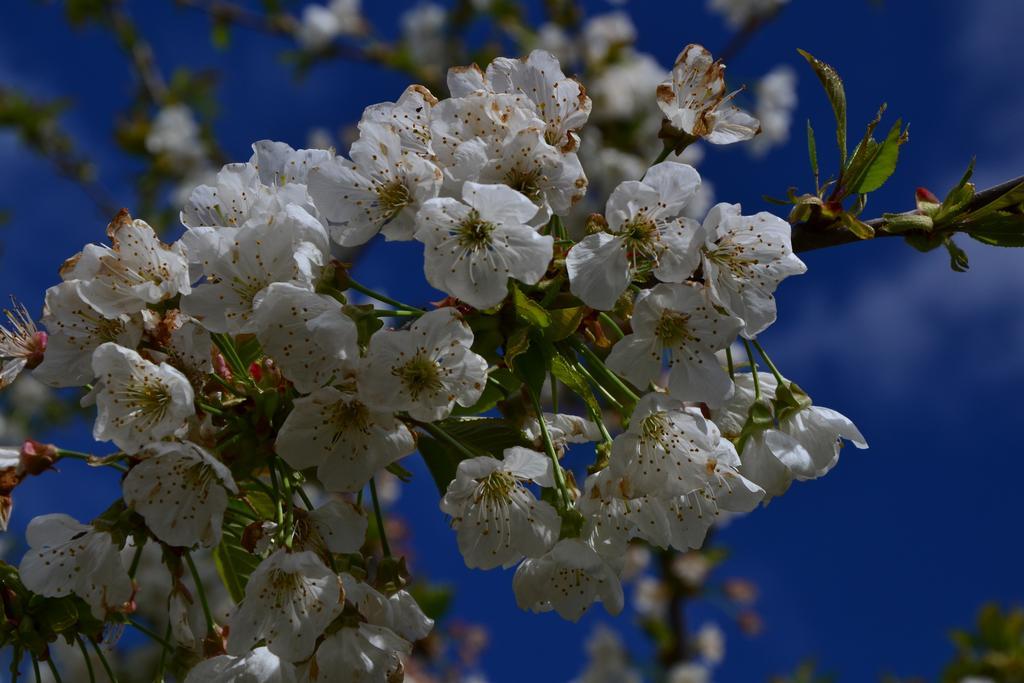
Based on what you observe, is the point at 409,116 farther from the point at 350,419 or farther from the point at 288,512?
the point at 288,512

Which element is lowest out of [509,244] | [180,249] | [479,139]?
[180,249]

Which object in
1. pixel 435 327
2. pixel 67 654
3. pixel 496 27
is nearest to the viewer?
pixel 435 327

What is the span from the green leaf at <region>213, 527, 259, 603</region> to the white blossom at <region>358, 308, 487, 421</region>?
498mm

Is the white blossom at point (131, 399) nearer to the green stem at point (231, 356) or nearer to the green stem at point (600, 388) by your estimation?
the green stem at point (231, 356)

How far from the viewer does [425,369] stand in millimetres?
1197

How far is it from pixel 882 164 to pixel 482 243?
632mm

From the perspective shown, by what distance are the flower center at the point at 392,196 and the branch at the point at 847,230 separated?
58 centimetres

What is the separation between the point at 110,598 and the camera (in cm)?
127

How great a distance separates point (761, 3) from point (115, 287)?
23.7ft

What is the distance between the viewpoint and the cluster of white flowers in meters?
1.21

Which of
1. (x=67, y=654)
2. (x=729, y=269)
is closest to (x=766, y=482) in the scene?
(x=729, y=269)

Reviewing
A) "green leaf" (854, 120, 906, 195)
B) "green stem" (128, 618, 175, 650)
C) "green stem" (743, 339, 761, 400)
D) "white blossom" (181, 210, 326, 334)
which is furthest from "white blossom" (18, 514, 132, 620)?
"green leaf" (854, 120, 906, 195)

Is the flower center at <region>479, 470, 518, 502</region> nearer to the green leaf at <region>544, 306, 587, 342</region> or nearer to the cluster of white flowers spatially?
the cluster of white flowers

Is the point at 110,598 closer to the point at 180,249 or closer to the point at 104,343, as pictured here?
the point at 104,343
